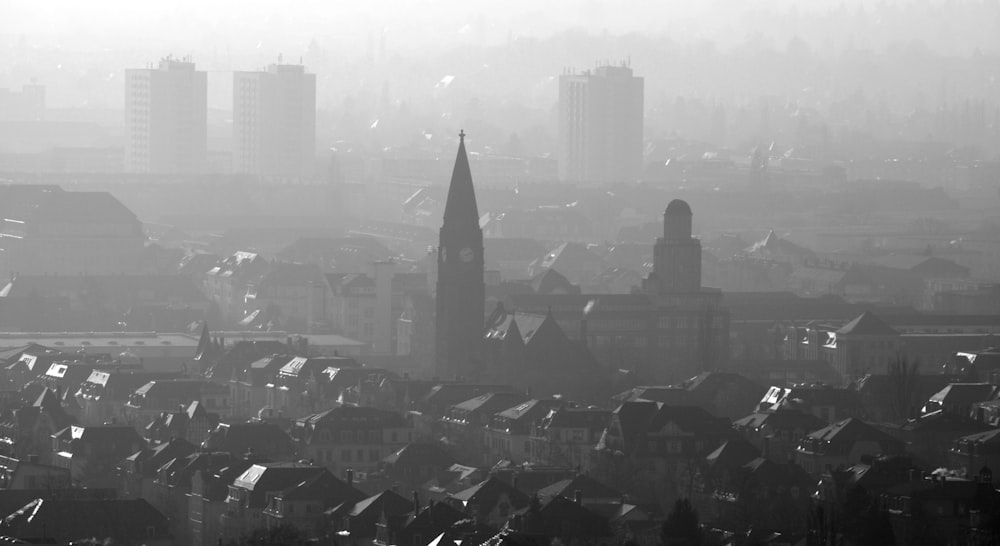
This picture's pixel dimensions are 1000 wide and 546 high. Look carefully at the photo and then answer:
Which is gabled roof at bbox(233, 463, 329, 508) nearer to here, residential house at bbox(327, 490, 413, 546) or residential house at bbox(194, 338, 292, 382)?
residential house at bbox(327, 490, 413, 546)

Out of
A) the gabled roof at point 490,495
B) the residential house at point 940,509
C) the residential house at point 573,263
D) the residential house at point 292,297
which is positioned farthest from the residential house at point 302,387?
the residential house at point 573,263

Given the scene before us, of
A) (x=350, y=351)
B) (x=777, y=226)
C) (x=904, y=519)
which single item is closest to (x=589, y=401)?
(x=350, y=351)

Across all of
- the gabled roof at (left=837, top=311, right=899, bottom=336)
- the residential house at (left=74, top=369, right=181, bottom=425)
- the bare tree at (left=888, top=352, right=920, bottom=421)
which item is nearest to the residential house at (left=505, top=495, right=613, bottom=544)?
the bare tree at (left=888, top=352, right=920, bottom=421)

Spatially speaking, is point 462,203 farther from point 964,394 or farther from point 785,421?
point 785,421

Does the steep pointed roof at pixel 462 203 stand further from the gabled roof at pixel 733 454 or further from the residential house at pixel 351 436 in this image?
the gabled roof at pixel 733 454

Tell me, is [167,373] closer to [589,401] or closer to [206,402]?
[206,402]

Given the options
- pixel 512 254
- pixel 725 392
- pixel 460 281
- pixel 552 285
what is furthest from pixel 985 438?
pixel 512 254
